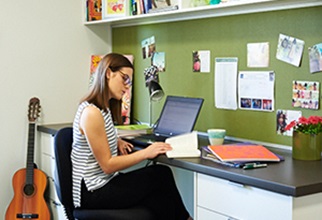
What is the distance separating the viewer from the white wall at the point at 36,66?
3.41 m

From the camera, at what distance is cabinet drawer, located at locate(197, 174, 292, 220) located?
6.35ft

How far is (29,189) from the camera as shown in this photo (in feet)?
11.2

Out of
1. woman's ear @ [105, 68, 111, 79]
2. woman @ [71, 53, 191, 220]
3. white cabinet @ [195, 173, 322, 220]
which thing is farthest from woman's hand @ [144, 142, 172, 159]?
woman's ear @ [105, 68, 111, 79]

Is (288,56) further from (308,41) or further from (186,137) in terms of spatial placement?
(186,137)

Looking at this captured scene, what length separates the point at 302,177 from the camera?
1998mm

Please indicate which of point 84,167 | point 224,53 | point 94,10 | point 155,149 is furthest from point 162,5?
point 84,167

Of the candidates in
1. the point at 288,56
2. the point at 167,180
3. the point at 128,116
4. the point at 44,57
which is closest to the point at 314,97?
the point at 288,56

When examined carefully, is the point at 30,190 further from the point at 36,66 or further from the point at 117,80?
the point at 117,80

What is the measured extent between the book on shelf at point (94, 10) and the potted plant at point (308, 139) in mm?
1759

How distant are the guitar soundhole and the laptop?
2.88 ft

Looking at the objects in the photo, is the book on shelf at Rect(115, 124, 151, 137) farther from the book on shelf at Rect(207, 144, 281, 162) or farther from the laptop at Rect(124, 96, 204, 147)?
the book on shelf at Rect(207, 144, 281, 162)

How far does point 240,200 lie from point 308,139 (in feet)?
1.36

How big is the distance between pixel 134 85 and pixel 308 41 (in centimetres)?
144

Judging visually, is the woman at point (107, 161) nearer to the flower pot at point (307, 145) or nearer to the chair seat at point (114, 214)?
the chair seat at point (114, 214)
